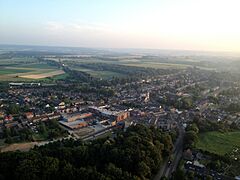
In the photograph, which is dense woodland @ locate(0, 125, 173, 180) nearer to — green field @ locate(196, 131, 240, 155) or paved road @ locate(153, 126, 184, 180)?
paved road @ locate(153, 126, 184, 180)

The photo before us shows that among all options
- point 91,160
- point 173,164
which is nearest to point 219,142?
point 173,164

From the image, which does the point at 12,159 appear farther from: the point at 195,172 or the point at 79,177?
the point at 195,172

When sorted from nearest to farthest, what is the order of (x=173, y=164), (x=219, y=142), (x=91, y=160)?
(x=91, y=160) → (x=173, y=164) → (x=219, y=142)

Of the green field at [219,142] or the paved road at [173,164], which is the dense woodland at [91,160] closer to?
the paved road at [173,164]

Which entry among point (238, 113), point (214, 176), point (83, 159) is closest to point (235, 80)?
point (238, 113)

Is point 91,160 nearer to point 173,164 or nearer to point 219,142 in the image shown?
point 173,164

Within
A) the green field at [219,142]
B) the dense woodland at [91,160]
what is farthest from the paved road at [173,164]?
the green field at [219,142]
